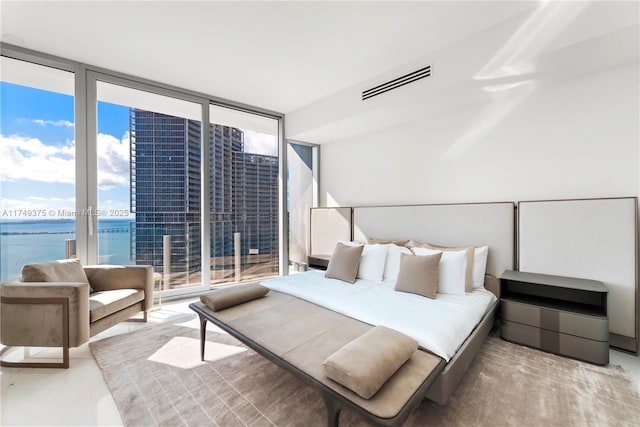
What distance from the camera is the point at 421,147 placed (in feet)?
12.6

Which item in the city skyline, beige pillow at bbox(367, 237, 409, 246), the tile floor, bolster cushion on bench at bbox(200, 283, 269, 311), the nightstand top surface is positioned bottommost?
the tile floor

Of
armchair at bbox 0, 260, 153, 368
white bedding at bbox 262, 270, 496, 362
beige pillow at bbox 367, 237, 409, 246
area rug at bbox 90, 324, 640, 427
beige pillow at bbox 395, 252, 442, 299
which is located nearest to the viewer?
area rug at bbox 90, 324, 640, 427

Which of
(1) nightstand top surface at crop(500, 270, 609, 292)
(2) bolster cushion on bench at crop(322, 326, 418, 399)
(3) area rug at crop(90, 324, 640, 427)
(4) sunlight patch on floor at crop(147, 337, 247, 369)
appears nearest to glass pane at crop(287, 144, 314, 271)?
(4) sunlight patch on floor at crop(147, 337, 247, 369)

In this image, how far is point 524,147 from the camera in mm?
3010

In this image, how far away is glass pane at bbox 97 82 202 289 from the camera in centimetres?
347

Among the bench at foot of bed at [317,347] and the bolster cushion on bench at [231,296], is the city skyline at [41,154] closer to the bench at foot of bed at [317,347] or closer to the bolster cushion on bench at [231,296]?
the bolster cushion on bench at [231,296]

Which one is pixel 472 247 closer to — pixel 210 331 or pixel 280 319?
pixel 280 319

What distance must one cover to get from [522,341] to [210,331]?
311 cm

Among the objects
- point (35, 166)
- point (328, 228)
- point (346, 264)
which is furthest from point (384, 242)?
point (35, 166)

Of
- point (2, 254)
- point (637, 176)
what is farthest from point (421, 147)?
point (2, 254)

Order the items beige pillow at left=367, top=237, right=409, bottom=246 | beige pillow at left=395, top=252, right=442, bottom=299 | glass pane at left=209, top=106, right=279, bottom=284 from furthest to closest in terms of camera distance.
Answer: glass pane at left=209, top=106, right=279, bottom=284 < beige pillow at left=367, top=237, right=409, bottom=246 < beige pillow at left=395, top=252, right=442, bottom=299

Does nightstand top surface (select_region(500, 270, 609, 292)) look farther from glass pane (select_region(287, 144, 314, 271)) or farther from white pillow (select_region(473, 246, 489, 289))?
glass pane (select_region(287, 144, 314, 271))

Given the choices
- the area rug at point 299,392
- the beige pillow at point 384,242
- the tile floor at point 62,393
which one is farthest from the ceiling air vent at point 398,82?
the tile floor at point 62,393

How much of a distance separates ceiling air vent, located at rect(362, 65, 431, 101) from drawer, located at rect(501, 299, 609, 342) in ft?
8.21
